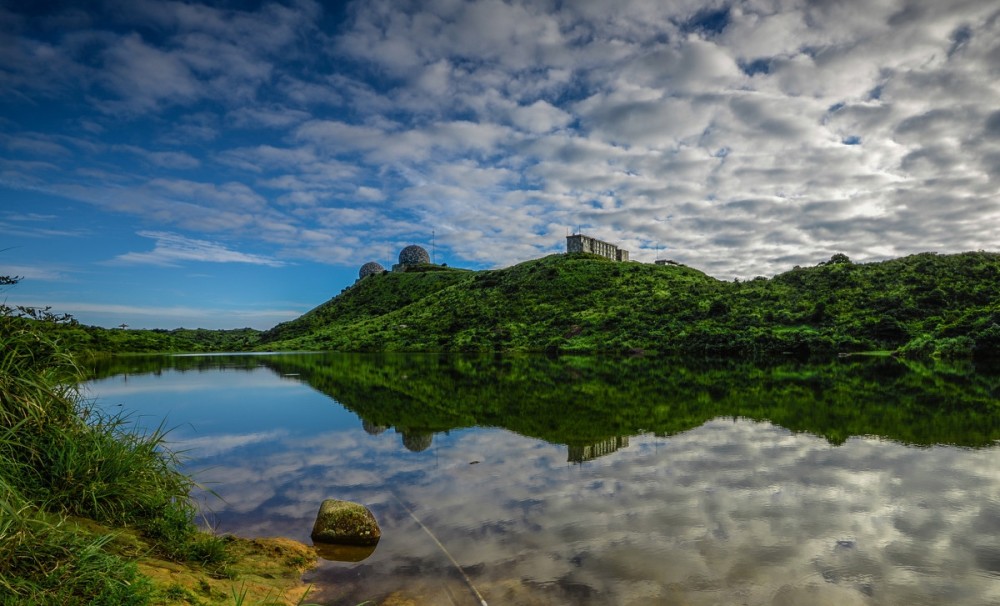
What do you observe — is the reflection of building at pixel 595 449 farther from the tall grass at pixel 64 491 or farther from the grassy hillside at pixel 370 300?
the grassy hillside at pixel 370 300

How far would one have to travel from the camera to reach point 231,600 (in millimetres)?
6809

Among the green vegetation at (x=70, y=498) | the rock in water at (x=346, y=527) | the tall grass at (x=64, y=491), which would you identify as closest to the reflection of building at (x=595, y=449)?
the rock in water at (x=346, y=527)

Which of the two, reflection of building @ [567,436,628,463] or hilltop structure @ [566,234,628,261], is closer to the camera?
reflection of building @ [567,436,628,463]

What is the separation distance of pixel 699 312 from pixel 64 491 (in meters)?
91.2

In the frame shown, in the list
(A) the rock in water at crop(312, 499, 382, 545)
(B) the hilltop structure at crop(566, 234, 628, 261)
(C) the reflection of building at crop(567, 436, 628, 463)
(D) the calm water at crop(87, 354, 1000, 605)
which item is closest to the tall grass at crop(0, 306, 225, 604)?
(A) the rock in water at crop(312, 499, 382, 545)

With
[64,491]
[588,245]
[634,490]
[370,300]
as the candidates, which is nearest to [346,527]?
[64,491]

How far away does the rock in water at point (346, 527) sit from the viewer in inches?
400

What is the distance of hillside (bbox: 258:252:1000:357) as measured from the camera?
6806 cm

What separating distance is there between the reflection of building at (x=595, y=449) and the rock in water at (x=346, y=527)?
7475 millimetres

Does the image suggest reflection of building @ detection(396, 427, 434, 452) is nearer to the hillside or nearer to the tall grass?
the tall grass

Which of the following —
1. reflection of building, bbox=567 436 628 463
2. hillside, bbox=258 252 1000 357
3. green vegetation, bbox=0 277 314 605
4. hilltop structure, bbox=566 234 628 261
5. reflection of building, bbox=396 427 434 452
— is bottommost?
reflection of building, bbox=396 427 434 452

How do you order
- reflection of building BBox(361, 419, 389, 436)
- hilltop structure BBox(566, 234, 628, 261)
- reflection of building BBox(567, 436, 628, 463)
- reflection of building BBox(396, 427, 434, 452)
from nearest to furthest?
1. reflection of building BBox(567, 436, 628, 463)
2. reflection of building BBox(396, 427, 434, 452)
3. reflection of building BBox(361, 419, 389, 436)
4. hilltop structure BBox(566, 234, 628, 261)

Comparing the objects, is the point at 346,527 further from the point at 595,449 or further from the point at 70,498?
the point at 595,449

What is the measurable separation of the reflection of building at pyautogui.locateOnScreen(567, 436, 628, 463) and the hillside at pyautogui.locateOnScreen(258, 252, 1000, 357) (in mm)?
59730
